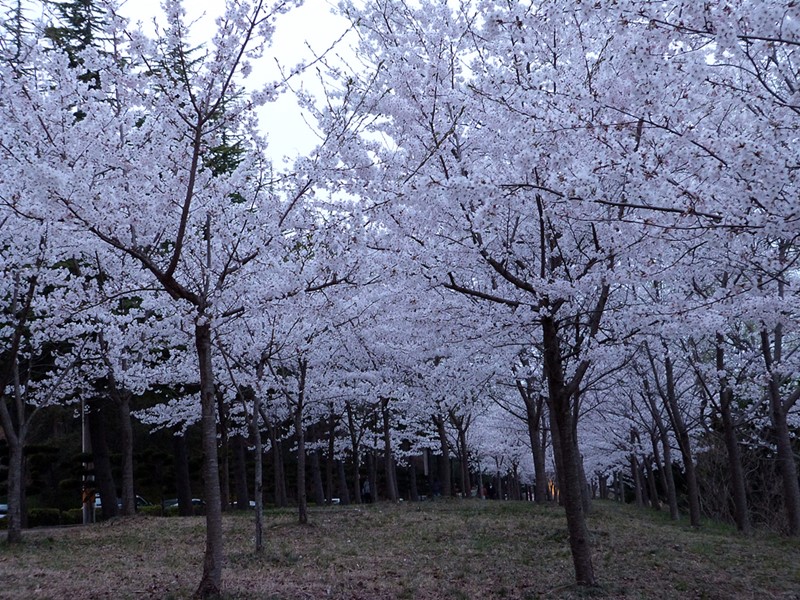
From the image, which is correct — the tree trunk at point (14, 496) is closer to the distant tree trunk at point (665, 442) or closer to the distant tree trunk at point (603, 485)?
the distant tree trunk at point (665, 442)

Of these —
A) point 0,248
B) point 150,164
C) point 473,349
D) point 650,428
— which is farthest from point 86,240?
point 650,428

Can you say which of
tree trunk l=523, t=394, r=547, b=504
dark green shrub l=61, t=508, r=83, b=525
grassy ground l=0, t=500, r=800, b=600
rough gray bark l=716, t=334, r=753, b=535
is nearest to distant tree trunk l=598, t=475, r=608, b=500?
tree trunk l=523, t=394, r=547, b=504

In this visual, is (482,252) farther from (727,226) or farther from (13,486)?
(13,486)

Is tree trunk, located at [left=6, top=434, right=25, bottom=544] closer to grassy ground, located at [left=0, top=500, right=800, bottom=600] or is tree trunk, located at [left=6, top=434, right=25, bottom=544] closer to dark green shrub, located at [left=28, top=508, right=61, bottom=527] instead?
grassy ground, located at [left=0, top=500, right=800, bottom=600]

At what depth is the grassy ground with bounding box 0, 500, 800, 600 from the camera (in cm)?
693

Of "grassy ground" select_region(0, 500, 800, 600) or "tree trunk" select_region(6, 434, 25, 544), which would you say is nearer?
"grassy ground" select_region(0, 500, 800, 600)

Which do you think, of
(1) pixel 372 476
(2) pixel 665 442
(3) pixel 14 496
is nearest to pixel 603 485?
(1) pixel 372 476

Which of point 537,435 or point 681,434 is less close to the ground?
point 537,435

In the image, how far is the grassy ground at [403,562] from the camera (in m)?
6.93

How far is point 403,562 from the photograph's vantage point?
859 cm

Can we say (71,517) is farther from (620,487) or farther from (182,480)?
(620,487)

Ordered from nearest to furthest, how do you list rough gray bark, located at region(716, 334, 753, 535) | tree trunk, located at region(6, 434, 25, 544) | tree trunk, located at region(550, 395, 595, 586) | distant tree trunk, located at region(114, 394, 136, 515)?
tree trunk, located at region(550, 395, 595, 586), tree trunk, located at region(6, 434, 25, 544), rough gray bark, located at region(716, 334, 753, 535), distant tree trunk, located at region(114, 394, 136, 515)

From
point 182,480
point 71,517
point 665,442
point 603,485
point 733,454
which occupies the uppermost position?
point 665,442

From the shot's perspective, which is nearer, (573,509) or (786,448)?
(573,509)
